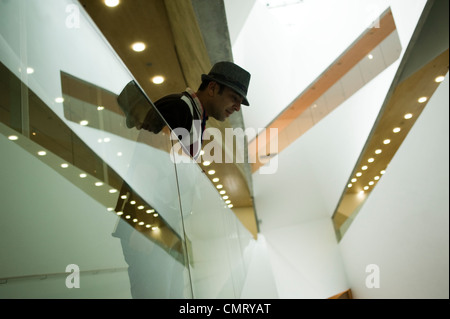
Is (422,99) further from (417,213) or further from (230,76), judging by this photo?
(230,76)

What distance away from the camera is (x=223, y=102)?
1.33 meters

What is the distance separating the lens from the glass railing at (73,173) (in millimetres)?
652

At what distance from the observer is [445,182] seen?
12.7ft

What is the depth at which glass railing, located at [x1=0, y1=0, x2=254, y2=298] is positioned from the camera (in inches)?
25.7

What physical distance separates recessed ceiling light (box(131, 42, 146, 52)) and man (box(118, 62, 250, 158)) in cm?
226

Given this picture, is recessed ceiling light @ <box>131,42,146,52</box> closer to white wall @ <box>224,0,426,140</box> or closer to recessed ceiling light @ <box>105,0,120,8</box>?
recessed ceiling light @ <box>105,0,120,8</box>

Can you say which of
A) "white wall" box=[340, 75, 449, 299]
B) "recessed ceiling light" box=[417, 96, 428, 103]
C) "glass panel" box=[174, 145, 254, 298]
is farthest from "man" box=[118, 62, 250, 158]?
"recessed ceiling light" box=[417, 96, 428, 103]

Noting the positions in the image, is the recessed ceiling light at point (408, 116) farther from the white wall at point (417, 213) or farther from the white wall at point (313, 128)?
the white wall at point (313, 128)

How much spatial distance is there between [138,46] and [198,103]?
2.47 meters

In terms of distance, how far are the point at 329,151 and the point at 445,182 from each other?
342cm

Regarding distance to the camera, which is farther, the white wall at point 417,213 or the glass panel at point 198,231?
the white wall at point 417,213

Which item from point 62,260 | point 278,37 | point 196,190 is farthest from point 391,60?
point 62,260

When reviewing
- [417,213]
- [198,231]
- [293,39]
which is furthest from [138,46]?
[417,213]

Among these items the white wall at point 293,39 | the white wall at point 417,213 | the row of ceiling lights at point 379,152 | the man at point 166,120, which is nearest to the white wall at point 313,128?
the white wall at point 293,39
